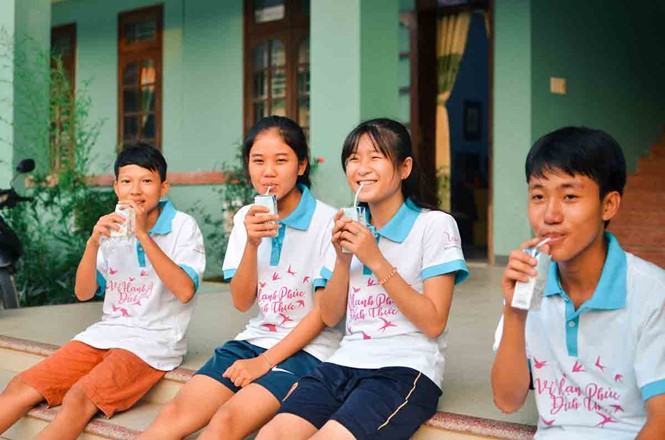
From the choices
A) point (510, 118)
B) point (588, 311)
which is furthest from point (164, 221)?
point (510, 118)

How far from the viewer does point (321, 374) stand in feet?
7.39

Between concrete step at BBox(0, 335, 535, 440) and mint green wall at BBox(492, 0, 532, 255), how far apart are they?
4.46 m

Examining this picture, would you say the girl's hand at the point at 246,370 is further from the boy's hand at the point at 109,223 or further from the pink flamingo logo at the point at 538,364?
the pink flamingo logo at the point at 538,364

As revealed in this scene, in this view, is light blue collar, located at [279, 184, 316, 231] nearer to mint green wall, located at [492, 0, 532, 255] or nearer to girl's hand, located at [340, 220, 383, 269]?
girl's hand, located at [340, 220, 383, 269]

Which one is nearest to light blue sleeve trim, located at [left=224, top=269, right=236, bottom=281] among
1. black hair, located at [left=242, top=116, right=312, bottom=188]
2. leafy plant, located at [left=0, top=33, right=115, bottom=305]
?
black hair, located at [left=242, top=116, right=312, bottom=188]

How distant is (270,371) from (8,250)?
257 centimetres

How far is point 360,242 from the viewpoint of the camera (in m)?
2.07

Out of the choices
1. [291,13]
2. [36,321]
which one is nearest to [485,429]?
[36,321]

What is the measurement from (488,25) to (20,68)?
3828 mm

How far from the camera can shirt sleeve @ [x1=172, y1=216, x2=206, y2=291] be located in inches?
111

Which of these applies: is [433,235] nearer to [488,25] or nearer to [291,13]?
[488,25]

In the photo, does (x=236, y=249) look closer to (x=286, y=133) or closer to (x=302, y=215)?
(x=302, y=215)

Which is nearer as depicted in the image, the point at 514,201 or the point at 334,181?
the point at 334,181

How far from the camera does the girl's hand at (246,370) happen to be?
7.79ft
